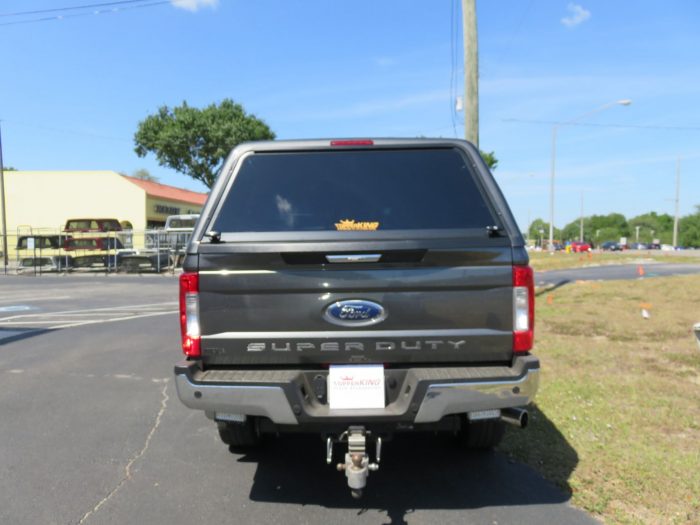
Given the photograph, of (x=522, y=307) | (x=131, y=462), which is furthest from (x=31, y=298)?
(x=522, y=307)

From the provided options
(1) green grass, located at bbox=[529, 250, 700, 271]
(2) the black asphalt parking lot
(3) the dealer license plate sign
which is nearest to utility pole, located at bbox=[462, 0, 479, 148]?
(2) the black asphalt parking lot

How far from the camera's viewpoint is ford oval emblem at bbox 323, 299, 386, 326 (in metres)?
2.87

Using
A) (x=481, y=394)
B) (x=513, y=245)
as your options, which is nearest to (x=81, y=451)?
(x=481, y=394)

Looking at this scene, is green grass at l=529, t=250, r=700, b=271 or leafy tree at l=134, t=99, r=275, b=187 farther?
leafy tree at l=134, t=99, r=275, b=187

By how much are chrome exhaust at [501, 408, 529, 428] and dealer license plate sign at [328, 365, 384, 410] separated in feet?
2.45

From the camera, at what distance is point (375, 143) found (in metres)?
3.32

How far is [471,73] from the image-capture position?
11.2 meters

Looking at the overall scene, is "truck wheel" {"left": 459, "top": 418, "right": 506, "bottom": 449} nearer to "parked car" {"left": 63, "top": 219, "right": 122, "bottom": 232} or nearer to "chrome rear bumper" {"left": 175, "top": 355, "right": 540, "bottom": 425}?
"chrome rear bumper" {"left": 175, "top": 355, "right": 540, "bottom": 425}

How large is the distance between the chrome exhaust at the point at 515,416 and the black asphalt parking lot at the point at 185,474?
0.55 meters

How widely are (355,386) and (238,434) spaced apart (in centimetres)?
140

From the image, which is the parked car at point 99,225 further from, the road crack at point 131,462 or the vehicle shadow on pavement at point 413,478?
the vehicle shadow on pavement at point 413,478

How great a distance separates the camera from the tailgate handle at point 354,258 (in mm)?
→ 2846

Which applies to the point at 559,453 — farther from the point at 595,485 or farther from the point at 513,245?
the point at 513,245

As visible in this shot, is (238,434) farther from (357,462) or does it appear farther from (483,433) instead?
(483,433)
